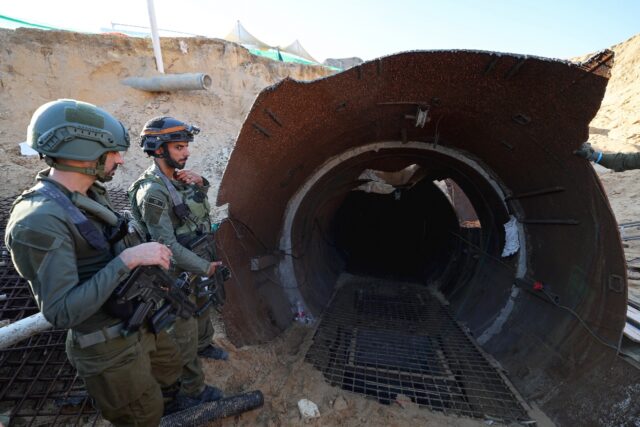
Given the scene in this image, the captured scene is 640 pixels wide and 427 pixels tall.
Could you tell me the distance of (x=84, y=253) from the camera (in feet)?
5.93

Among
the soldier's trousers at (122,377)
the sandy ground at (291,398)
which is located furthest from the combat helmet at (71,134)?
the sandy ground at (291,398)

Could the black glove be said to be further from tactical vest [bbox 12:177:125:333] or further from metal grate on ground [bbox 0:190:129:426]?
metal grate on ground [bbox 0:190:129:426]

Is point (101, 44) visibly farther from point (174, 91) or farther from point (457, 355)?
point (457, 355)

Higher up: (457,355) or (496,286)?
(496,286)

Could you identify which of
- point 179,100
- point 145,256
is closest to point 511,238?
point 145,256

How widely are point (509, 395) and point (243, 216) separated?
3.59m

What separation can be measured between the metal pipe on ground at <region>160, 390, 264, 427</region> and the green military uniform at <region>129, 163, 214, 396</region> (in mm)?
304

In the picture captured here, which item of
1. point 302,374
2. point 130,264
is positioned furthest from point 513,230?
point 130,264

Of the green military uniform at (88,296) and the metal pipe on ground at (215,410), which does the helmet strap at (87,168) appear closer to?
the green military uniform at (88,296)

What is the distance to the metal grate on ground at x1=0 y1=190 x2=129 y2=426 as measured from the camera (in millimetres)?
2424

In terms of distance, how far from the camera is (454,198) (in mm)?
10820

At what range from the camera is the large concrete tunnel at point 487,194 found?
297cm

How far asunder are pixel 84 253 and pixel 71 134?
650 mm

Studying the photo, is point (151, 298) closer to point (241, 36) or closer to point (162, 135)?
point (162, 135)
